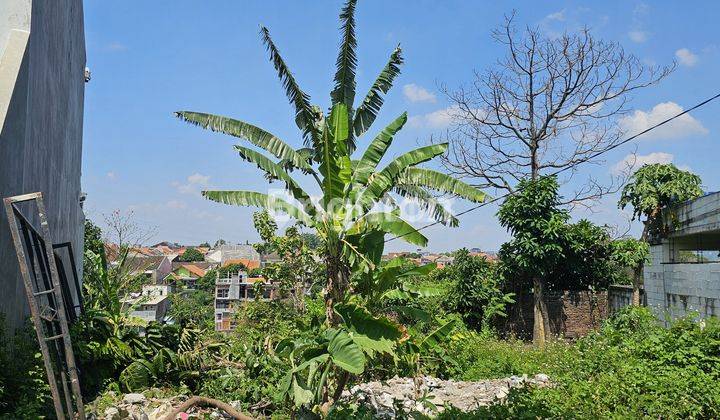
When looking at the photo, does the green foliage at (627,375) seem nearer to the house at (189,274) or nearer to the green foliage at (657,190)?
the green foliage at (657,190)

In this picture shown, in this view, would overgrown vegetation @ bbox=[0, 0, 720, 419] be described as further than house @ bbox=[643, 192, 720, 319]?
No

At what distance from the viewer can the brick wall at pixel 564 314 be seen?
14.3 metres

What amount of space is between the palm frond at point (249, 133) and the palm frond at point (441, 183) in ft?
4.52

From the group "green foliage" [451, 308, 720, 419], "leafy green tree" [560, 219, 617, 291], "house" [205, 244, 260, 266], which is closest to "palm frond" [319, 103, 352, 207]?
"green foliage" [451, 308, 720, 419]

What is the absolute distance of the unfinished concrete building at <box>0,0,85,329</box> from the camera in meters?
5.29

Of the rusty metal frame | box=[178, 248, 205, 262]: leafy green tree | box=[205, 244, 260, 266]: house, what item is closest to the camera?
the rusty metal frame

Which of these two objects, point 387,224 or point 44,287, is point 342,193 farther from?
point 44,287

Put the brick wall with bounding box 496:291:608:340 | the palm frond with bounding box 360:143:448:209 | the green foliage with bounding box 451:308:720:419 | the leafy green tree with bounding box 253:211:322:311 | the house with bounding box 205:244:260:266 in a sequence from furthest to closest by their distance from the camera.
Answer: the house with bounding box 205:244:260:266
the brick wall with bounding box 496:291:608:340
the leafy green tree with bounding box 253:211:322:311
the palm frond with bounding box 360:143:448:209
the green foliage with bounding box 451:308:720:419

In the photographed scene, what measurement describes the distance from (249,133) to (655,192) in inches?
369

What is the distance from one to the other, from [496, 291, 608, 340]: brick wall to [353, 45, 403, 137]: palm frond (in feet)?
29.2

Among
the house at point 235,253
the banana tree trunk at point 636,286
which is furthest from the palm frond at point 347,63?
the house at point 235,253

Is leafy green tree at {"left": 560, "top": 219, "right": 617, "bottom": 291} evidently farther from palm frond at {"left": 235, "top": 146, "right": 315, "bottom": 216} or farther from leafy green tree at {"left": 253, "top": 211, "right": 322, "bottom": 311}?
palm frond at {"left": 235, "top": 146, "right": 315, "bottom": 216}

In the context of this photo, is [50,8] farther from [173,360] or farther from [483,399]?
[483,399]

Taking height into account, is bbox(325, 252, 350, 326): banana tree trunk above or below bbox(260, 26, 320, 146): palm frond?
below
